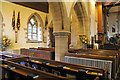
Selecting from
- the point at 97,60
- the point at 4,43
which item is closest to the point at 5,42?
the point at 4,43

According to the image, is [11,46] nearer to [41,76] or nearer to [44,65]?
[44,65]

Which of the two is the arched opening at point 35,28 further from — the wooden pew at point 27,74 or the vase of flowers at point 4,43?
the wooden pew at point 27,74

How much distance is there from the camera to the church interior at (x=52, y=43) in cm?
202

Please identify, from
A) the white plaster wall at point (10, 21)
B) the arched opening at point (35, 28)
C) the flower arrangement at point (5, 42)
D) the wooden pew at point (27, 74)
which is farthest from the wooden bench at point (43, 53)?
the arched opening at point (35, 28)

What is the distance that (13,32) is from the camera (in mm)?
7617

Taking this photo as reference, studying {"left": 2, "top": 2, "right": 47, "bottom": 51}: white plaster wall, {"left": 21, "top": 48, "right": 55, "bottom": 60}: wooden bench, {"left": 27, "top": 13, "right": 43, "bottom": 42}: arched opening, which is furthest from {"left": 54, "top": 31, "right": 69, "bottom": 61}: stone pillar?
{"left": 27, "top": 13, "right": 43, "bottom": 42}: arched opening

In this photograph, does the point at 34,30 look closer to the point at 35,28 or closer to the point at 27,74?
the point at 35,28

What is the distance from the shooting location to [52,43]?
1062cm

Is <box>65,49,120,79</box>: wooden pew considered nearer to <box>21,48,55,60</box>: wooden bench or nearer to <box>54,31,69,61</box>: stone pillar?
<box>54,31,69,61</box>: stone pillar

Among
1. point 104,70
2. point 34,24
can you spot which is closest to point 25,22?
point 34,24

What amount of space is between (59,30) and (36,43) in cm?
543

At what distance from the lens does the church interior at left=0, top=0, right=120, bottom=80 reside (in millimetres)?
2021

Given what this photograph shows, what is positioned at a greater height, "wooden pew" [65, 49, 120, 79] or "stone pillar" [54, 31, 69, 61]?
"stone pillar" [54, 31, 69, 61]

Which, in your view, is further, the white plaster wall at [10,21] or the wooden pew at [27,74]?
the white plaster wall at [10,21]
